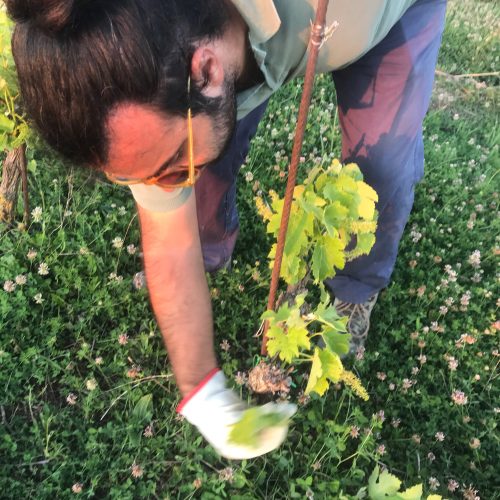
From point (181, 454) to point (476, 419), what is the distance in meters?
1.15

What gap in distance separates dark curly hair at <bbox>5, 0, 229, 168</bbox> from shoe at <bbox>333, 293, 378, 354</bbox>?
1450 millimetres

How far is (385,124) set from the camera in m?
1.87

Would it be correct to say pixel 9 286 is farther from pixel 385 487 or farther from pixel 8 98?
pixel 385 487

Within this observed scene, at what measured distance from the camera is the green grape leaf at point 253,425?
125 cm

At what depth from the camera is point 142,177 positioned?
129 centimetres

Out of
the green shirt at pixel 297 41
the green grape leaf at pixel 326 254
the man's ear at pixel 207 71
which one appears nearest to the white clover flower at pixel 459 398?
the green grape leaf at pixel 326 254

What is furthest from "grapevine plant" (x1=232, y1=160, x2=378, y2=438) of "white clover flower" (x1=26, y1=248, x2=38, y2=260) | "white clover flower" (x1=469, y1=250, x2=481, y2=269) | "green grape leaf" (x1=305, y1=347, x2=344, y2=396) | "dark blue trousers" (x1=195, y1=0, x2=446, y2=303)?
"white clover flower" (x1=469, y1=250, x2=481, y2=269)

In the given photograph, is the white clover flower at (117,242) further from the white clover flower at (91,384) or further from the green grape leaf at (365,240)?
the green grape leaf at (365,240)

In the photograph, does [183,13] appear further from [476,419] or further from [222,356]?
[476,419]

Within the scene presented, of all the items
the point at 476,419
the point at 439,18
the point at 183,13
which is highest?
the point at 183,13

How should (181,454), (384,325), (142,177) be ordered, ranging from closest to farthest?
(142,177), (181,454), (384,325)

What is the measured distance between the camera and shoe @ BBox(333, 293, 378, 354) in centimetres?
239

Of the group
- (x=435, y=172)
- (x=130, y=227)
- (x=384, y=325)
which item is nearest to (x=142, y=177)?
(x=130, y=227)

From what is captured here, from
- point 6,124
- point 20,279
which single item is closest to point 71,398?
point 20,279
